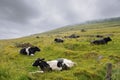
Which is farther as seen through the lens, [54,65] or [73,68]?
[73,68]

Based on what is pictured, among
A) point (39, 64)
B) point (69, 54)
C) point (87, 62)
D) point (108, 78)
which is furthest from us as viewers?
point (69, 54)

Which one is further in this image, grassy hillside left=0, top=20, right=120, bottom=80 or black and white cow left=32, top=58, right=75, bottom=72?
black and white cow left=32, top=58, right=75, bottom=72

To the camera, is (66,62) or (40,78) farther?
(66,62)

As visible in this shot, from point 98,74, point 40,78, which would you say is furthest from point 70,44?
point 40,78

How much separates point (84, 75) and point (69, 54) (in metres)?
8.83

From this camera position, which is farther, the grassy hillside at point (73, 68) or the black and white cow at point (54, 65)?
the black and white cow at point (54, 65)

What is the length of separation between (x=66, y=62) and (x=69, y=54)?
248 inches

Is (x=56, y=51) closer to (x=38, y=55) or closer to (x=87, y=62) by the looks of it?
(x=38, y=55)

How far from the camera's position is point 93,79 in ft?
55.1

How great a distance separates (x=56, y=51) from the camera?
27.4m

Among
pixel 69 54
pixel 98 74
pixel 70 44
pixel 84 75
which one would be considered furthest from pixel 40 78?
pixel 70 44

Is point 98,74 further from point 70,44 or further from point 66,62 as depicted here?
point 70,44

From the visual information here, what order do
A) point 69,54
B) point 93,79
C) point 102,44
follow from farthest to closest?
point 102,44 < point 69,54 < point 93,79

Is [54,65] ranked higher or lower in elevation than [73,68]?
higher
